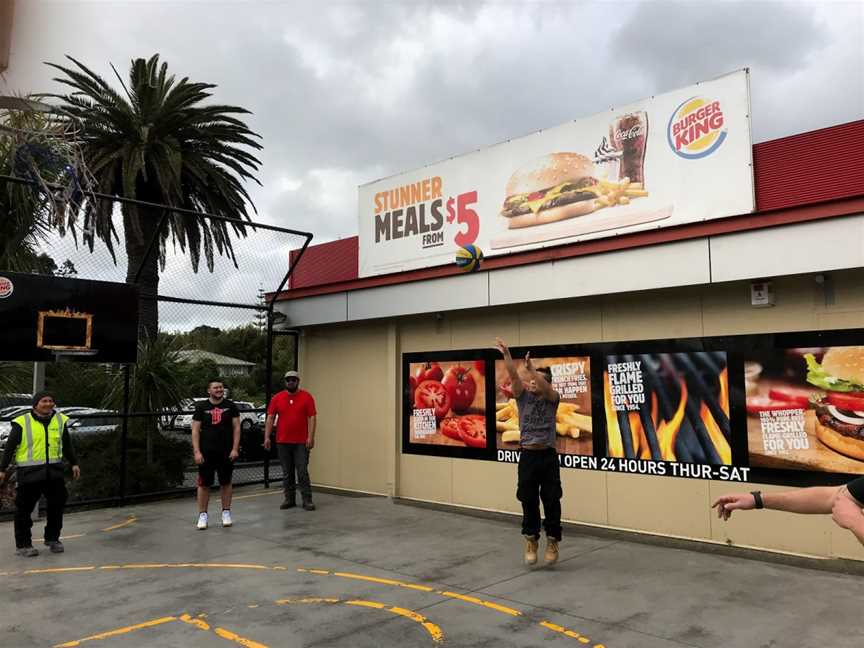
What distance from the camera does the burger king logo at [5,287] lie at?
321 inches

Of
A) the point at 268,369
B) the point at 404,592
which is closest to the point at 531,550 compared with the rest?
the point at 404,592

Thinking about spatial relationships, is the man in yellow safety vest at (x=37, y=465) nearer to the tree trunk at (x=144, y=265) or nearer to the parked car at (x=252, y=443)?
the tree trunk at (x=144, y=265)

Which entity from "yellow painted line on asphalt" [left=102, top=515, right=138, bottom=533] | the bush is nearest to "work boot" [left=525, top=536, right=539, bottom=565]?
"yellow painted line on asphalt" [left=102, top=515, right=138, bottom=533]

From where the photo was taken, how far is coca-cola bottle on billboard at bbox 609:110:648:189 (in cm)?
748

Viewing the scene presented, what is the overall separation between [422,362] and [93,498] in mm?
5254

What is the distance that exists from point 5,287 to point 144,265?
193 cm

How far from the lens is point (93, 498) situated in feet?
31.2

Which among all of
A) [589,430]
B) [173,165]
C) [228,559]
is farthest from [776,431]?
[173,165]

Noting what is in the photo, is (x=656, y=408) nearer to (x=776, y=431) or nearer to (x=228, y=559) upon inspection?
(x=776, y=431)

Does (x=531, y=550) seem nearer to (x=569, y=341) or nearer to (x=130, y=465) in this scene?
(x=569, y=341)

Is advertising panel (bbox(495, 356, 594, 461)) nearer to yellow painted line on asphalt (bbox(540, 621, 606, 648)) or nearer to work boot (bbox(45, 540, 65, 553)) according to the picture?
yellow painted line on asphalt (bbox(540, 621, 606, 648))

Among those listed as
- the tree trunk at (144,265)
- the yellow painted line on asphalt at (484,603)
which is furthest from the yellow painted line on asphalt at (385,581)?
the tree trunk at (144,265)

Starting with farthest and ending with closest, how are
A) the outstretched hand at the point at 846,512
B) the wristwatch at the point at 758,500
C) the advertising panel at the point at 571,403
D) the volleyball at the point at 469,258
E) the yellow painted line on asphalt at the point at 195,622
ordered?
the volleyball at the point at 469,258, the advertising panel at the point at 571,403, the yellow painted line on asphalt at the point at 195,622, the wristwatch at the point at 758,500, the outstretched hand at the point at 846,512

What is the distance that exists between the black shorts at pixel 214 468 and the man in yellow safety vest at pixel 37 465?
1556 mm
